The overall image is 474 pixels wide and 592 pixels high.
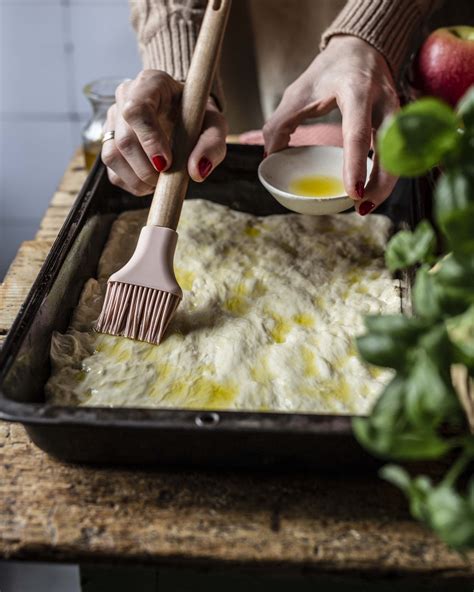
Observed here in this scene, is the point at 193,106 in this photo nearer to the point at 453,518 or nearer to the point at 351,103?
the point at 351,103

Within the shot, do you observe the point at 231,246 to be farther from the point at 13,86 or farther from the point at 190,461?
the point at 13,86

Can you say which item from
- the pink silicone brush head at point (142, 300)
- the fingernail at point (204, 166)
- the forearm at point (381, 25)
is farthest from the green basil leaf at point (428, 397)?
the forearm at point (381, 25)

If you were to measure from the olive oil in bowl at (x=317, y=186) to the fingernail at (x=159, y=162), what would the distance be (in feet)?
0.68

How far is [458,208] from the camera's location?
0.48m

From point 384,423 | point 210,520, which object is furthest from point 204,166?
point 384,423

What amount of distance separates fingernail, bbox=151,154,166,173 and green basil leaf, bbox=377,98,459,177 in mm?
A: 521

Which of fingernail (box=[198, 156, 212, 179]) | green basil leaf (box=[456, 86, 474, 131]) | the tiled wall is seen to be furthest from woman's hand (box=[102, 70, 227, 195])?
the tiled wall

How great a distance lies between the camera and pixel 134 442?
27.7 inches

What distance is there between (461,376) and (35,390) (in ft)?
1.53

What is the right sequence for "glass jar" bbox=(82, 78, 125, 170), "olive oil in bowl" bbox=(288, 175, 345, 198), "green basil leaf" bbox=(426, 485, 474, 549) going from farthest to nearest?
"glass jar" bbox=(82, 78, 125, 170)
"olive oil in bowl" bbox=(288, 175, 345, 198)
"green basil leaf" bbox=(426, 485, 474, 549)

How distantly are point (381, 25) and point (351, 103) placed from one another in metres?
0.29

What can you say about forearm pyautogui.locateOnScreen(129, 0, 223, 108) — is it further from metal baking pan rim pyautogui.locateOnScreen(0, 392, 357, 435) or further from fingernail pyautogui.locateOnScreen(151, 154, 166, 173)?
metal baking pan rim pyautogui.locateOnScreen(0, 392, 357, 435)

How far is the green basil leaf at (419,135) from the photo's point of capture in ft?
1.56

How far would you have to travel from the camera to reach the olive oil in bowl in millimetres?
1054
